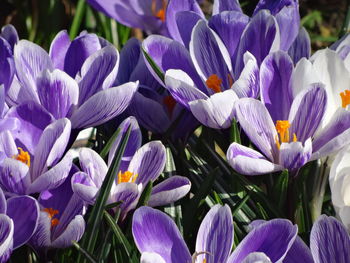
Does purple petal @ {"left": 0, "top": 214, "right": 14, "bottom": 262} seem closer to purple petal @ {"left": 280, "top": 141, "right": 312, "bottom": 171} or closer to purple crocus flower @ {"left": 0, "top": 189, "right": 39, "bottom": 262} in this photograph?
purple crocus flower @ {"left": 0, "top": 189, "right": 39, "bottom": 262}

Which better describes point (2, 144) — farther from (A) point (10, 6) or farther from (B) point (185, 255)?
(A) point (10, 6)

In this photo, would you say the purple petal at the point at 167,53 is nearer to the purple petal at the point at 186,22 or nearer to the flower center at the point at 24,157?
the purple petal at the point at 186,22

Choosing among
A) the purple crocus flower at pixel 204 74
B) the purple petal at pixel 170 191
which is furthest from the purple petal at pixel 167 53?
the purple petal at pixel 170 191

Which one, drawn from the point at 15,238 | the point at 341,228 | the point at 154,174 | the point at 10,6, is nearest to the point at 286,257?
the point at 341,228

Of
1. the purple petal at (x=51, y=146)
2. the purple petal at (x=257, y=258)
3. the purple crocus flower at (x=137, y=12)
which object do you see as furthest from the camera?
the purple crocus flower at (x=137, y=12)

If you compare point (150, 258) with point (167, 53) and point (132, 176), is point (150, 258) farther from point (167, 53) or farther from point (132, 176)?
point (167, 53)
